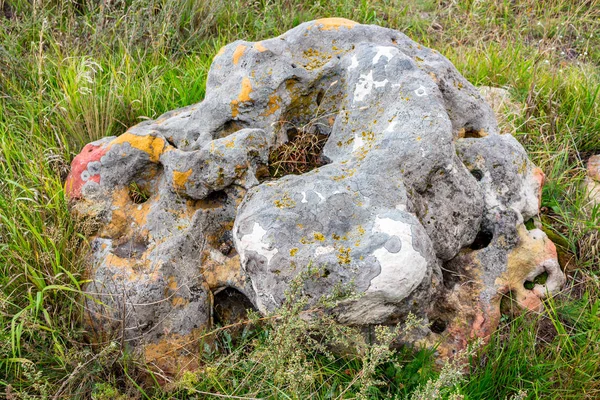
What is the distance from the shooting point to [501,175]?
2939mm

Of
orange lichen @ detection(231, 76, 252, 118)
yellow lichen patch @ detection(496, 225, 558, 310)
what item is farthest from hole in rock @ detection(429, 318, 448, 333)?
orange lichen @ detection(231, 76, 252, 118)

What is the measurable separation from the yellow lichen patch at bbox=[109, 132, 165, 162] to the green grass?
0.52 metres

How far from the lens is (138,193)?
9.86ft

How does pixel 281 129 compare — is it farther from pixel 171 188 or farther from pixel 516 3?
pixel 516 3

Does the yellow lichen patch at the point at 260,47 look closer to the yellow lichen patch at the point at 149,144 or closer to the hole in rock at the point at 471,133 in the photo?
the yellow lichen patch at the point at 149,144

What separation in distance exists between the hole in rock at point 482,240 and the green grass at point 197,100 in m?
0.41

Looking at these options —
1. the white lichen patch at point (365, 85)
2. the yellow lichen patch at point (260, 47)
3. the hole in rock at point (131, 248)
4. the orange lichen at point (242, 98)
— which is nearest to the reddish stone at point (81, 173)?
the hole in rock at point (131, 248)

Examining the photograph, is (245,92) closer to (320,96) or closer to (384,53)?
(320,96)

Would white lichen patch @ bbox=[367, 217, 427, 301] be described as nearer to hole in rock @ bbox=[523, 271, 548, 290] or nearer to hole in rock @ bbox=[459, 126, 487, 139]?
hole in rock @ bbox=[523, 271, 548, 290]

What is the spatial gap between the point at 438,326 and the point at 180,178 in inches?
61.0

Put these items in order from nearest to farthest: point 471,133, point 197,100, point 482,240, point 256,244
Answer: point 256,244
point 482,240
point 471,133
point 197,100

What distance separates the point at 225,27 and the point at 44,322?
3280mm

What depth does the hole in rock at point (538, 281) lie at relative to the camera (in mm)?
2949

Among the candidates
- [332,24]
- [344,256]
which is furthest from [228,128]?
[344,256]
